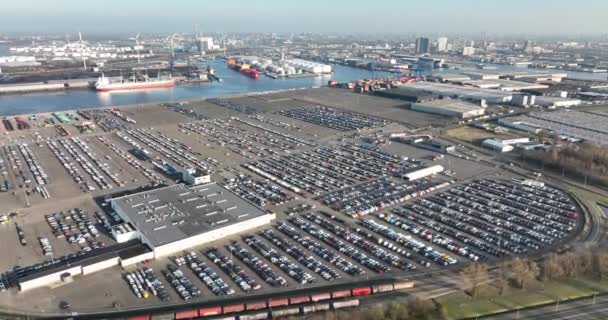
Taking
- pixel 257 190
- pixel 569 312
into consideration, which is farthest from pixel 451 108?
pixel 569 312

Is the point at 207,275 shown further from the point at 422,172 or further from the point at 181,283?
the point at 422,172

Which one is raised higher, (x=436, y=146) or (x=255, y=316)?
(x=436, y=146)

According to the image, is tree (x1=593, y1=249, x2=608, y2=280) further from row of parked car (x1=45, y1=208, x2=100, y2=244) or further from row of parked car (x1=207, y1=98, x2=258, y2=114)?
row of parked car (x1=207, y1=98, x2=258, y2=114)

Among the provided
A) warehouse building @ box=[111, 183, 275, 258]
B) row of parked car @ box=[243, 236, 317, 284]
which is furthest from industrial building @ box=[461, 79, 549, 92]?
row of parked car @ box=[243, 236, 317, 284]

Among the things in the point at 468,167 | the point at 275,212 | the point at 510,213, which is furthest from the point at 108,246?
the point at 468,167

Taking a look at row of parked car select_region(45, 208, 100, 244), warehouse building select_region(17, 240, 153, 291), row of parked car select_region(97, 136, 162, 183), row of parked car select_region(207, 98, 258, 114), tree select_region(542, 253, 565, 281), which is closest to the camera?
warehouse building select_region(17, 240, 153, 291)

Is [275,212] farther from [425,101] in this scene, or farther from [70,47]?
[70,47]

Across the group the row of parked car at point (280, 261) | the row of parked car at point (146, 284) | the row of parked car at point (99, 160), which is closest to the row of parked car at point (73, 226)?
the row of parked car at point (146, 284)

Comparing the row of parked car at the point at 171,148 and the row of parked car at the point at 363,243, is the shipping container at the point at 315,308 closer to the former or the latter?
the row of parked car at the point at 363,243
